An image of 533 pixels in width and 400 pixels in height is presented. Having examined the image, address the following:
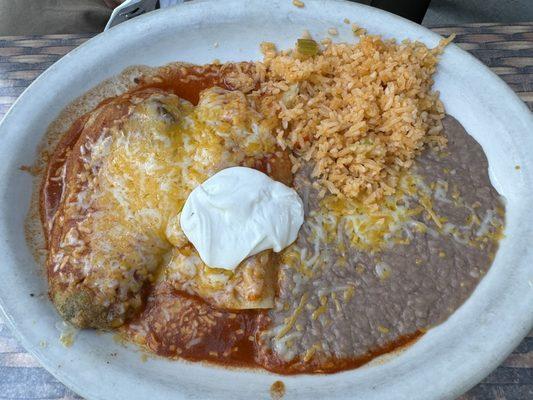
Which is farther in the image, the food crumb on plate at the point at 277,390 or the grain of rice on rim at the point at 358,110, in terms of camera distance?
the grain of rice on rim at the point at 358,110

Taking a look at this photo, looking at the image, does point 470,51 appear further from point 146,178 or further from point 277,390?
point 277,390

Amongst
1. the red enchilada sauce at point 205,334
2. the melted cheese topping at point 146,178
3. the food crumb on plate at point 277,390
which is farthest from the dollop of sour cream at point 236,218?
the food crumb on plate at point 277,390

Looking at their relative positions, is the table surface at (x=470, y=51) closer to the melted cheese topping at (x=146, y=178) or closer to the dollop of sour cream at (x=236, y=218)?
the melted cheese topping at (x=146, y=178)

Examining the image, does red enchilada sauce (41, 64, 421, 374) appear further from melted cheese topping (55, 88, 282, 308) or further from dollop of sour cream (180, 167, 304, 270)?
dollop of sour cream (180, 167, 304, 270)

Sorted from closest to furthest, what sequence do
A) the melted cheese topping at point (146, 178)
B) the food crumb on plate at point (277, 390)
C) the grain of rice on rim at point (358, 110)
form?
the food crumb on plate at point (277, 390) → the melted cheese topping at point (146, 178) → the grain of rice on rim at point (358, 110)

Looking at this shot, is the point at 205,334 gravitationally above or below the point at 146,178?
below

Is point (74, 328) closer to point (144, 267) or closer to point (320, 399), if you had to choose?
point (144, 267)

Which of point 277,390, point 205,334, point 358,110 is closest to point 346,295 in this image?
point 277,390
